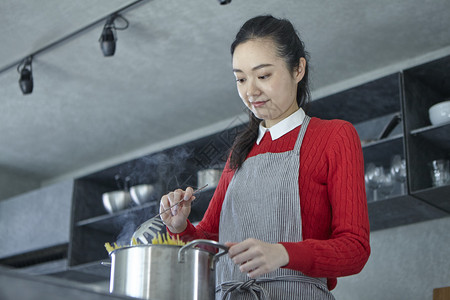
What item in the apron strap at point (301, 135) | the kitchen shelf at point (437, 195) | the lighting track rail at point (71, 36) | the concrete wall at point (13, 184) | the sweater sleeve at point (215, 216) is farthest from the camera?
the concrete wall at point (13, 184)

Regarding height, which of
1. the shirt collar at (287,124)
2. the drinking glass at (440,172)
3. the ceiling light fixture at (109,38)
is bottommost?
the shirt collar at (287,124)

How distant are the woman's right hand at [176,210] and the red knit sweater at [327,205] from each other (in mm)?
27

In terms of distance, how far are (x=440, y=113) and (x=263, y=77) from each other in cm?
151

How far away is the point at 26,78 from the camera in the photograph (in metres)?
3.31

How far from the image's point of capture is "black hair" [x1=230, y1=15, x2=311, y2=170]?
1407 millimetres

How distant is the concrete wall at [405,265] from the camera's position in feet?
9.43

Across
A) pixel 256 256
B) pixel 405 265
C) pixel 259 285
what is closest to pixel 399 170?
pixel 405 265

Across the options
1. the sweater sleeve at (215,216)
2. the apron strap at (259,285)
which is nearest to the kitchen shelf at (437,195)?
the sweater sleeve at (215,216)

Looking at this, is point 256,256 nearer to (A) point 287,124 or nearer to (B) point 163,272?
(B) point 163,272

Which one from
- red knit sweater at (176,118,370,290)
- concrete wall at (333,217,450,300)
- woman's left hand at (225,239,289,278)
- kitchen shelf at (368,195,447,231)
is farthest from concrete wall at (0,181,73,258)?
woman's left hand at (225,239,289,278)

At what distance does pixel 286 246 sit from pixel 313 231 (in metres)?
0.21

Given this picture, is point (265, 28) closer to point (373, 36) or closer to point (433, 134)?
point (433, 134)

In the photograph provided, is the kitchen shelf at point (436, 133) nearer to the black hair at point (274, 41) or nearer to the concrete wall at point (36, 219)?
the black hair at point (274, 41)

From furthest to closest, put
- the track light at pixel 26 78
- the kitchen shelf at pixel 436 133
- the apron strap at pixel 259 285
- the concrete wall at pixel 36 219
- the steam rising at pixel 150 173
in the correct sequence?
the concrete wall at pixel 36 219
the steam rising at pixel 150 173
the track light at pixel 26 78
the kitchen shelf at pixel 436 133
the apron strap at pixel 259 285
